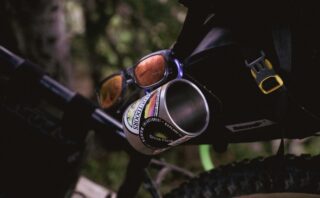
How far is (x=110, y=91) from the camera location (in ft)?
4.50

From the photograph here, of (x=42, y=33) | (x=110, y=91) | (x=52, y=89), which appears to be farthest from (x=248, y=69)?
(x=42, y=33)

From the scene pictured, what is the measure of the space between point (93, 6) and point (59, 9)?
0.62 metres

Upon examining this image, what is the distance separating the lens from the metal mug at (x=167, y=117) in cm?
95

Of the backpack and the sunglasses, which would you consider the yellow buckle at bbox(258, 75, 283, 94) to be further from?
the sunglasses

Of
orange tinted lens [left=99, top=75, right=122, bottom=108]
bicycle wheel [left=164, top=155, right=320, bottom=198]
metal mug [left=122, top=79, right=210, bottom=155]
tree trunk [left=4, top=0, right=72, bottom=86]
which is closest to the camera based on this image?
metal mug [left=122, top=79, right=210, bottom=155]

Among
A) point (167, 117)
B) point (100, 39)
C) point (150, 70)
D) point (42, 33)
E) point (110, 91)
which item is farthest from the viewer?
point (100, 39)

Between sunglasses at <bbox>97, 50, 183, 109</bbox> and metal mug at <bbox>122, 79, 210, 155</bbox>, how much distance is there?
71 millimetres

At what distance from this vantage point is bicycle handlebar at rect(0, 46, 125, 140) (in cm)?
141

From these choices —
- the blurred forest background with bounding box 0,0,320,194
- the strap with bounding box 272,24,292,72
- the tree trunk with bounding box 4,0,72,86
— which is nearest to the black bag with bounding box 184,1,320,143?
the strap with bounding box 272,24,292,72

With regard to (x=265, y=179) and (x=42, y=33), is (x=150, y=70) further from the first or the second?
(x=42, y=33)

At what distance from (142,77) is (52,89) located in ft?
1.09

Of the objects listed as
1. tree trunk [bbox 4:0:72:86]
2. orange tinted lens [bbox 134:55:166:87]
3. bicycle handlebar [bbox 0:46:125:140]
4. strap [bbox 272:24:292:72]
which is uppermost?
tree trunk [bbox 4:0:72:86]

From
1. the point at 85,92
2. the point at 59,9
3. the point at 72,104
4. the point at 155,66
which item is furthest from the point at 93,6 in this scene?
the point at 155,66

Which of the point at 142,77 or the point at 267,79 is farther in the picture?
the point at 142,77
